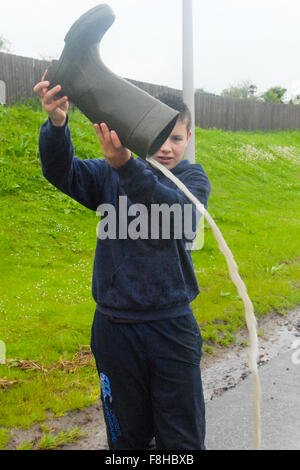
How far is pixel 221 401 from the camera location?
3.72 meters

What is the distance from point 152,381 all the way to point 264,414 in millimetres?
1763

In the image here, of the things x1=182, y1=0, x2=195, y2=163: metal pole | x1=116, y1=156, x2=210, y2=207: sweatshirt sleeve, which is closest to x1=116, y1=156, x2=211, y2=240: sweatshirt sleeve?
x1=116, y1=156, x2=210, y2=207: sweatshirt sleeve

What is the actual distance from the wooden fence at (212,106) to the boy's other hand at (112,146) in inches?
420

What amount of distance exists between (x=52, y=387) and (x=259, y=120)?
22.4 metres

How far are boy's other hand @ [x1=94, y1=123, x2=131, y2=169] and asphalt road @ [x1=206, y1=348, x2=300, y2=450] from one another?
2.17 metres

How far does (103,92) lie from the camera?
5.40 ft

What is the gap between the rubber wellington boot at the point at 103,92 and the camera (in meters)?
1.58

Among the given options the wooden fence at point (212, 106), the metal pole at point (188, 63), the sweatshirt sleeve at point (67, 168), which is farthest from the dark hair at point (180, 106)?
Result: the wooden fence at point (212, 106)

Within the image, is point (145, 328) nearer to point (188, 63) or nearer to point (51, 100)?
point (51, 100)

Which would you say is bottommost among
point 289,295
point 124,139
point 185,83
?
point 289,295

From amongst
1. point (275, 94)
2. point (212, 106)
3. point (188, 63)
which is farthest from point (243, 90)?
point (188, 63)

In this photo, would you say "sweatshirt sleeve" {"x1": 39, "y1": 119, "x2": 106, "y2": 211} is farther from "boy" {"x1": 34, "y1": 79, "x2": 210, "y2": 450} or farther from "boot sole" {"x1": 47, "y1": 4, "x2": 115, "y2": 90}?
"boot sole" {"x1": 47, "y1": 4, "x2": 115, "y2": 90}

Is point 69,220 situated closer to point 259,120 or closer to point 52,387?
point 52,387
